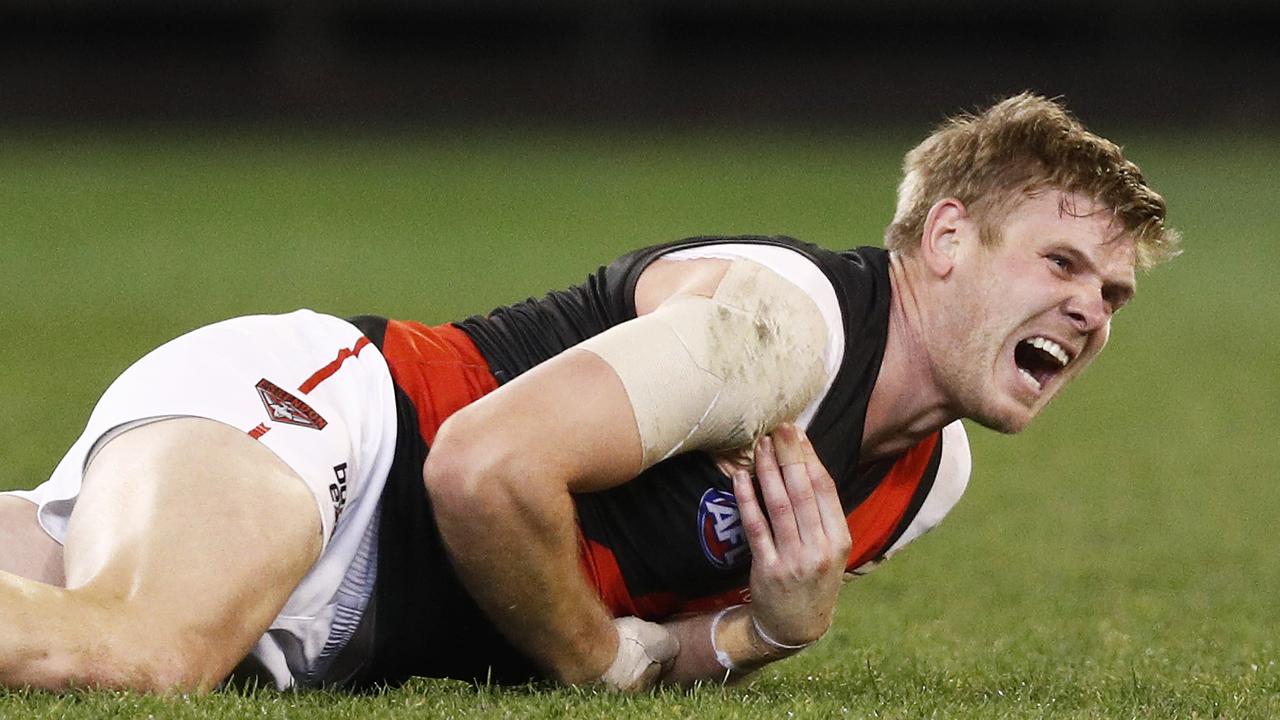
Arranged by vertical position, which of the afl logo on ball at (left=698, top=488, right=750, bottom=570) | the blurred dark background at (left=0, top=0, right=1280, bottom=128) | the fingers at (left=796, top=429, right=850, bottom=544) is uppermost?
the blurred dark background at (left=0, top=0, right=1280, bottom=128)

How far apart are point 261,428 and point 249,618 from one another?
38cm

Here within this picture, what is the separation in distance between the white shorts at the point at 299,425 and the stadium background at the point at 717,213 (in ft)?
0.54

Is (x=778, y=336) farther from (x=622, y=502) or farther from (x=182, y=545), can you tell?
(x=182, y=545)

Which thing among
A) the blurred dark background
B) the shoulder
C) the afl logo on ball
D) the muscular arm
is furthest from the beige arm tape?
the blurred dark background

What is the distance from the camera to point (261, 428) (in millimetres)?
3514

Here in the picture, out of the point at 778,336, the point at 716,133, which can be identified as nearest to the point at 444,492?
the point at 778,336

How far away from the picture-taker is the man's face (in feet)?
12.2

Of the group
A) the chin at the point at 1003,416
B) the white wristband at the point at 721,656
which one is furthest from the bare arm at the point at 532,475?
the chin at the point at 1003,416

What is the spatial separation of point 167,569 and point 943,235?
1605mm

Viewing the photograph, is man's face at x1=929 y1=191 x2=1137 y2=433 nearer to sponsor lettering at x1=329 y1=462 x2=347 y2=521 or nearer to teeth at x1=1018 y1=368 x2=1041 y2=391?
teeth at x1=1018 y1=368 x2=1041 y2=391

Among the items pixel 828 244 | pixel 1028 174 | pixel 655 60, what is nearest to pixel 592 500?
pixel 1028 174

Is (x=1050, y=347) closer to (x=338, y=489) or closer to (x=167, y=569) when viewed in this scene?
(x=338, y=489)

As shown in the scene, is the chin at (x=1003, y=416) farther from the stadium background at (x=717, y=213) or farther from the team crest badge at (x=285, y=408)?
the team crest badge at (x=285, y=408)

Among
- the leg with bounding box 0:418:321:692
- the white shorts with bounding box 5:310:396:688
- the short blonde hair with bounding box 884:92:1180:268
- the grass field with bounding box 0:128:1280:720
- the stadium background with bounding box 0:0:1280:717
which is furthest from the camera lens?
the stadium background with bounding box 0:0:1280:717
